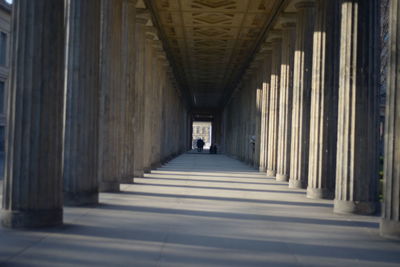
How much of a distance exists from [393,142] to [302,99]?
929 cm

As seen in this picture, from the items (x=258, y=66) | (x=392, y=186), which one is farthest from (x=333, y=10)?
(x=258, y=66)

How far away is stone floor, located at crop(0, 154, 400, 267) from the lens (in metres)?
6.34

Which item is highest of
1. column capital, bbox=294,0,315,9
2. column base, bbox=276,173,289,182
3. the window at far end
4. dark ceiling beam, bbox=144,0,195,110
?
the window at far end

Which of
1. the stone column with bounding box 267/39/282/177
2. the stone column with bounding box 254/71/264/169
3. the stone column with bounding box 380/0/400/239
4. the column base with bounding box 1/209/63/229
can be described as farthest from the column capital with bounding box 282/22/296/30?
the column base with bounding box 1/209/63/229

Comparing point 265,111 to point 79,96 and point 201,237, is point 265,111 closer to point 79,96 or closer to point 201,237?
point 79,96

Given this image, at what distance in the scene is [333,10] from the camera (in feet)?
46.8

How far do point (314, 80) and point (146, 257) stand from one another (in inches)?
372

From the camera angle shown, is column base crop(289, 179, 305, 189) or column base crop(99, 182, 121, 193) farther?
column base crop(289, 179, 305, 189)

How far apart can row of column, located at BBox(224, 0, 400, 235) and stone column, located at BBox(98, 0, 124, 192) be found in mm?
5466

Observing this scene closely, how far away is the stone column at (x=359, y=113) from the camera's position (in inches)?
424

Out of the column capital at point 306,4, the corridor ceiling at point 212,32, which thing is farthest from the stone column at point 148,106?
the column capital at point 306,4

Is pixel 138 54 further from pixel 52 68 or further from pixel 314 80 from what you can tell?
pixel 52 68

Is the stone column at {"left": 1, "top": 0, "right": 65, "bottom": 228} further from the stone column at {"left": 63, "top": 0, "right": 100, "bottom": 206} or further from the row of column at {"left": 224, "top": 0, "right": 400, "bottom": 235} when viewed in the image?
the row of column at {"left": 224, "top": 0, "right": 400, "bottom": 235}

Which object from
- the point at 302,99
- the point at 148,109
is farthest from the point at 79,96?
the point at 148,109
